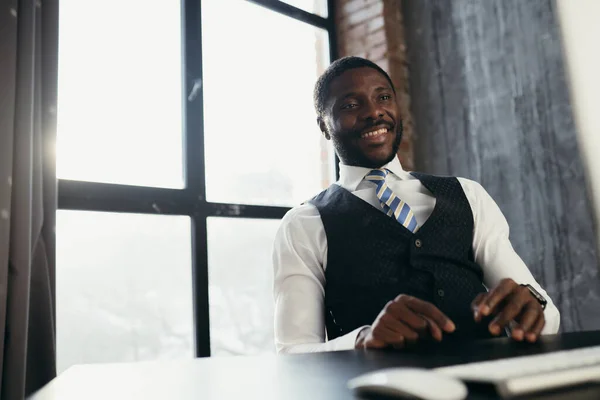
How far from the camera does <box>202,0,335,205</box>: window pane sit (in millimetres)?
2213

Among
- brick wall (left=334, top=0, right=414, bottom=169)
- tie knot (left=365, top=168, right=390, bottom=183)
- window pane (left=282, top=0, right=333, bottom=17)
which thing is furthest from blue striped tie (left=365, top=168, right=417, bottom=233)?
window pane (left=282, top=0, right=333, bottom=17)

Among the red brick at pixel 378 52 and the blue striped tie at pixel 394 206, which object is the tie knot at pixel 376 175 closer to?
the blue striped tie at pixel 394 206

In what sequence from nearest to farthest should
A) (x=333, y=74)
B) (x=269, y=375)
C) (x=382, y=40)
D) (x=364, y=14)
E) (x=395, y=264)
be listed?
1. (x=269, y=375)
2. (x=395, y=264)
3. (x=333, y=74)
4. (x=382, y=40)
5. (x=364, y=14)

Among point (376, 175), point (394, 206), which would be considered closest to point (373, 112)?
point (376, 175)

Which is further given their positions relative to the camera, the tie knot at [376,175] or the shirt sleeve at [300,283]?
the tie knot at [376,175]

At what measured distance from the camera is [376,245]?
4.09ft

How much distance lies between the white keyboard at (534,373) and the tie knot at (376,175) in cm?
92

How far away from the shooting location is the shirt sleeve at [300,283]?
1.25 metres

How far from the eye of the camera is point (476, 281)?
1291 millimetres

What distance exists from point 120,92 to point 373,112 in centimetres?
100

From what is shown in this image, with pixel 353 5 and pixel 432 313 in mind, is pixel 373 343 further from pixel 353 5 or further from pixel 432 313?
pixel 353 5

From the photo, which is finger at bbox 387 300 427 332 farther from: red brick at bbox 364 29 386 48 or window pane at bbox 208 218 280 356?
red brick at bbox 364 29 386 48

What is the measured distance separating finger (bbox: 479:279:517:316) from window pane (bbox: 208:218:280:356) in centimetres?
131

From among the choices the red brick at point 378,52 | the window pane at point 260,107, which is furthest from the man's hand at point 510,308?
the red brick at point 378,52
